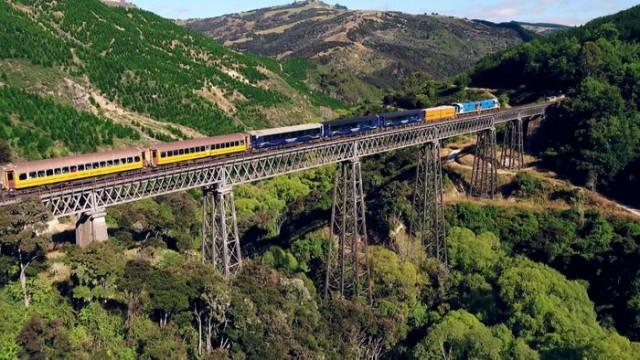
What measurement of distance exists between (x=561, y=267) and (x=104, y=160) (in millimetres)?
42985

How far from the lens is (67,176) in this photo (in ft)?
115

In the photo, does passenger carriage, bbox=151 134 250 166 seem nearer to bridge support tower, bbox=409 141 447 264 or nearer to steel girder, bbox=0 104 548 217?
steel girder, bbox=0 104 548 217

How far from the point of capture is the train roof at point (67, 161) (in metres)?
33.1

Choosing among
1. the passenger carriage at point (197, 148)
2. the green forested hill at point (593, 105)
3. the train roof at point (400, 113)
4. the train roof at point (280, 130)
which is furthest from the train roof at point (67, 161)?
the green forested hill at point (593, 105)

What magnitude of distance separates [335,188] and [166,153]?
14.4 m

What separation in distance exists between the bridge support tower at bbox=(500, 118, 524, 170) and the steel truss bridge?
0.59 ft

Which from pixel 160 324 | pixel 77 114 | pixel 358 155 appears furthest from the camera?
pixel 77 114

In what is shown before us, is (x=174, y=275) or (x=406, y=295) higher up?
(x=174, y=275)

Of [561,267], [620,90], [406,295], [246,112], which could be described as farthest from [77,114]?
[620,90]

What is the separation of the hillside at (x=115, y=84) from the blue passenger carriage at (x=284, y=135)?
27.3 metres

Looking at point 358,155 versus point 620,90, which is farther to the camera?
point 620,90

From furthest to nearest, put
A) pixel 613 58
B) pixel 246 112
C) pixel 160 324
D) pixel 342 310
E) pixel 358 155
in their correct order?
pixel 246 112
pixel 613 58
pixel 358 155
pixel 342 310
pixel 160 324

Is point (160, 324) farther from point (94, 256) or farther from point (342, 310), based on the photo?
point (342, 310)

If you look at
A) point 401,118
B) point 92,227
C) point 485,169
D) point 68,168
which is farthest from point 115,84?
point 92,227
